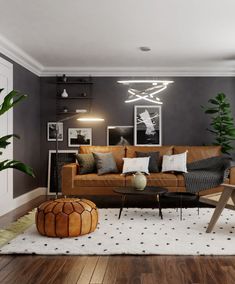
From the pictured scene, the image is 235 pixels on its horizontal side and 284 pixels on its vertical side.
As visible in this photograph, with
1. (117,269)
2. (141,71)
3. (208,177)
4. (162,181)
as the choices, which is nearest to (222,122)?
(208,177)

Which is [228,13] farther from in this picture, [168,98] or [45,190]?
[45,190]

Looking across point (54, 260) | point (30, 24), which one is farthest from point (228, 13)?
point (54, 260)

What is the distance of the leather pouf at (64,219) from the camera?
3771 mm

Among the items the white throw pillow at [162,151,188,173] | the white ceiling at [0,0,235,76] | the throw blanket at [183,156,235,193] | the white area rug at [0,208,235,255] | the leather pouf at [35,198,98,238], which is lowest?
the white area rug at [0,208,235,255]

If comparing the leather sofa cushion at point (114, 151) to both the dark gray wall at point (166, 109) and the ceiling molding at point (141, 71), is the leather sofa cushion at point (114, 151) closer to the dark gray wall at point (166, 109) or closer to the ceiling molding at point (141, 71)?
the dark gray wall at point (166, 109)

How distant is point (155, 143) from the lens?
23.9ft

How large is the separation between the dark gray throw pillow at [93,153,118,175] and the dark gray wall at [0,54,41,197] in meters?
1.27

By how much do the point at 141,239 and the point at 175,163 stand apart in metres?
2.53

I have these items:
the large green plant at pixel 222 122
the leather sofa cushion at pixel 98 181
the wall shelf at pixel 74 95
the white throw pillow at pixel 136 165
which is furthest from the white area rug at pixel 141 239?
the wall shelf at pixel 74 95

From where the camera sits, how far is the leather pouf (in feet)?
12.4

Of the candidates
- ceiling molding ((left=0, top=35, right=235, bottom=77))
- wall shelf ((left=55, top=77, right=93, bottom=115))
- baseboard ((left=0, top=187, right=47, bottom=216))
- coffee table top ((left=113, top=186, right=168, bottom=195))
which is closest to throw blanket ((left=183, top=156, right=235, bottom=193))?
coffee table top ((left=113, top=186, right=168, bottom=195))

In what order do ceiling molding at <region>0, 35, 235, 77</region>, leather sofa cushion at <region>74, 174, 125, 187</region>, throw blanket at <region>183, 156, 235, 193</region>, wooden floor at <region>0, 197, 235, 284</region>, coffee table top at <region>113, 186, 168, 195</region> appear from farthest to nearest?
1. ceiling molding at <region>0, 35, 235, 77</region>
2. leather sofa cushion at <region>74, 174, 125, 187</region>
3. throw blanket at <region>183, 156, 235, 193</region>
4. coffee table top at <region>113, 186, 168, 195</region>
5. wooden floor at <region>0, 197, 235, 284</region>

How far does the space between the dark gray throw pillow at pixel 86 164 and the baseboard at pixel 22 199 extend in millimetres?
1136

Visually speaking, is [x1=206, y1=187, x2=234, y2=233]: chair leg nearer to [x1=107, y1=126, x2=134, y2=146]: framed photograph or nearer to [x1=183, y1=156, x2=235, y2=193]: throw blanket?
[x1=183, y1=156, x2=235, y2=193]: throw blanket
